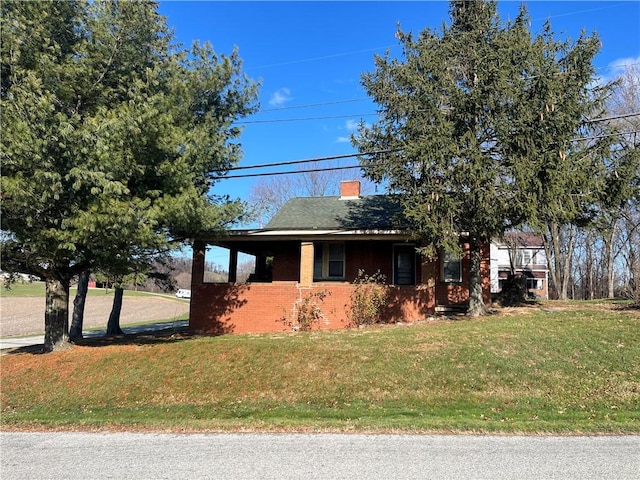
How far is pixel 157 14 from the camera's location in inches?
443

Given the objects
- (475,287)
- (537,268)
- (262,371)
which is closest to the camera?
(262,371)

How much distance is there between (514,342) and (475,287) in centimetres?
539

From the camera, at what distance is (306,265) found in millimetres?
15719

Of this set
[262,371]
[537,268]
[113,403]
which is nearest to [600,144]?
[262,371]

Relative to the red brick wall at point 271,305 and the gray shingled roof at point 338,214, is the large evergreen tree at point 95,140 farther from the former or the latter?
the gray shingled roof at point 338,214

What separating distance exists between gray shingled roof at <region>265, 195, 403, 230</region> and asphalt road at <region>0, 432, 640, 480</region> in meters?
9.99

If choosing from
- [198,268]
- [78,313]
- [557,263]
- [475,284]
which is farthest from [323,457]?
[557,263]

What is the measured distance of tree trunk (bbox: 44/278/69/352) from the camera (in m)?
11.6

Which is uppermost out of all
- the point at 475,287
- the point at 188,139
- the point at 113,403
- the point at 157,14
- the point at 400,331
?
the point at 157,14

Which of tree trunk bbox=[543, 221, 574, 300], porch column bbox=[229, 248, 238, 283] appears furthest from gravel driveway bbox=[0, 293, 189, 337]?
tree trunk bbox=[543, 221, 574, 300]

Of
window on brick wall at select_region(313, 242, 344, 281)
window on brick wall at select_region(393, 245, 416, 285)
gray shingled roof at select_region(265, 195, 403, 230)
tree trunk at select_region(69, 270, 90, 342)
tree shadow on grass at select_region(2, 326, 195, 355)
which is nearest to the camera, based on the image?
tree shadow on grass at select_region(2, 326, 195, 355)

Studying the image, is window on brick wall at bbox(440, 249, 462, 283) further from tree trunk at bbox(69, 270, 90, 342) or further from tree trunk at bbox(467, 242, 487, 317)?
tree trunk at bbox(69, 270, 90, 342)

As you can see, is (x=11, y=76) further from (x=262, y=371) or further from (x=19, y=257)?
(x=262, y=371)

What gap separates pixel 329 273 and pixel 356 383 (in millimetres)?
9323
